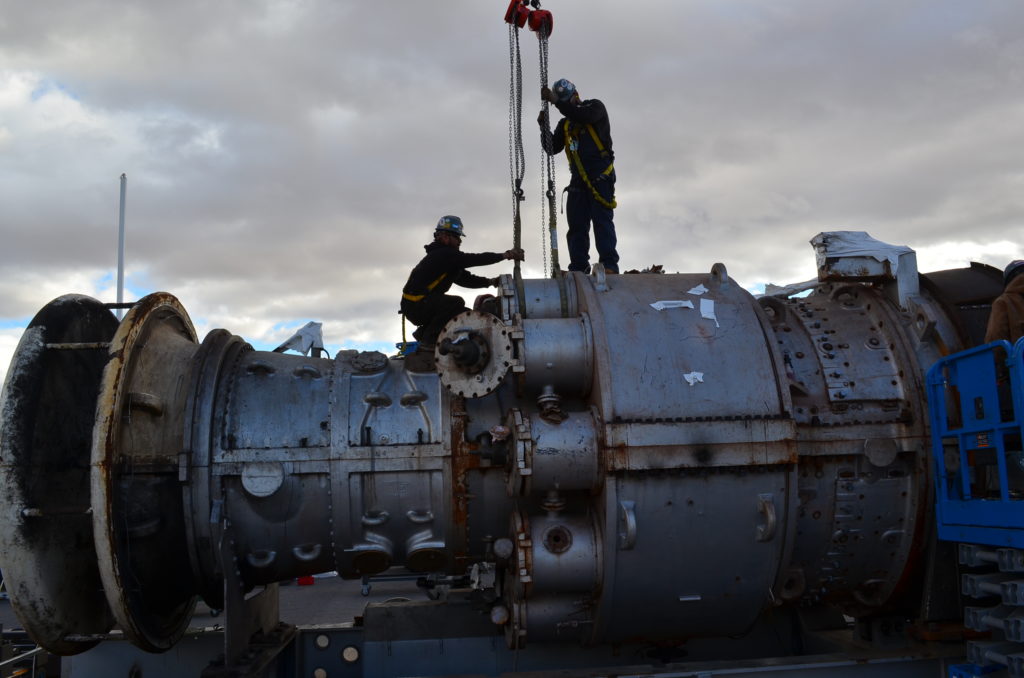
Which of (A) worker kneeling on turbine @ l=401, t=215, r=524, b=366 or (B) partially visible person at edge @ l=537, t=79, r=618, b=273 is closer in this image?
(A) worker kneeling on turbine @ l=401, t=215, r=524, b=366

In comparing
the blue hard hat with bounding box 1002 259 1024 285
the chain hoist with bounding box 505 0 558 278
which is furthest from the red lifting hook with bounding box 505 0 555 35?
the blue hard hat with bounding box 1002 259 1024 285

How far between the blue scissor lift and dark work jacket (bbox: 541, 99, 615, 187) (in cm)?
335

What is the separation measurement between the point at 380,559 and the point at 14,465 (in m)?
2.10

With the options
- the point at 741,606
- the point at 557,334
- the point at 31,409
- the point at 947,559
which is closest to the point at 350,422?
the point at 557,334

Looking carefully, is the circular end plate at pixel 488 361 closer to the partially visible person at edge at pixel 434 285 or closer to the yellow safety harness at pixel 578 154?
the partially visible person at edge at pixel 434 285

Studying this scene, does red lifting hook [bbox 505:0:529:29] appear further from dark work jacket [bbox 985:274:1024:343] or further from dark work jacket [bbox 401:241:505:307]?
dark work jacket [bbox 985:274:1024:343]

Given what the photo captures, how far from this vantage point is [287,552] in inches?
204

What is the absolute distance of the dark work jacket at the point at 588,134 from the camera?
23.5 feet

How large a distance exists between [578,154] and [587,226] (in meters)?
0.64

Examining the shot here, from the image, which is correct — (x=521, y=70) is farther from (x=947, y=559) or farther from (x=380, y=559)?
(x=947, y=559)

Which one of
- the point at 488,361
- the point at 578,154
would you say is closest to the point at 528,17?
the point at 578,154

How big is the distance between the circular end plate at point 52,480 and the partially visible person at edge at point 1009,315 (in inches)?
210

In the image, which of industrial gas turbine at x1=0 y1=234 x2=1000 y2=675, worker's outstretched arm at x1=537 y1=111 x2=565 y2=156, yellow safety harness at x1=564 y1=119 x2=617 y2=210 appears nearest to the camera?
industrial gas turbine at x1=0 y1=234 x2=1000 y2=675

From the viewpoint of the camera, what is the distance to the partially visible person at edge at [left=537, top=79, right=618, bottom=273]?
23.6ft
